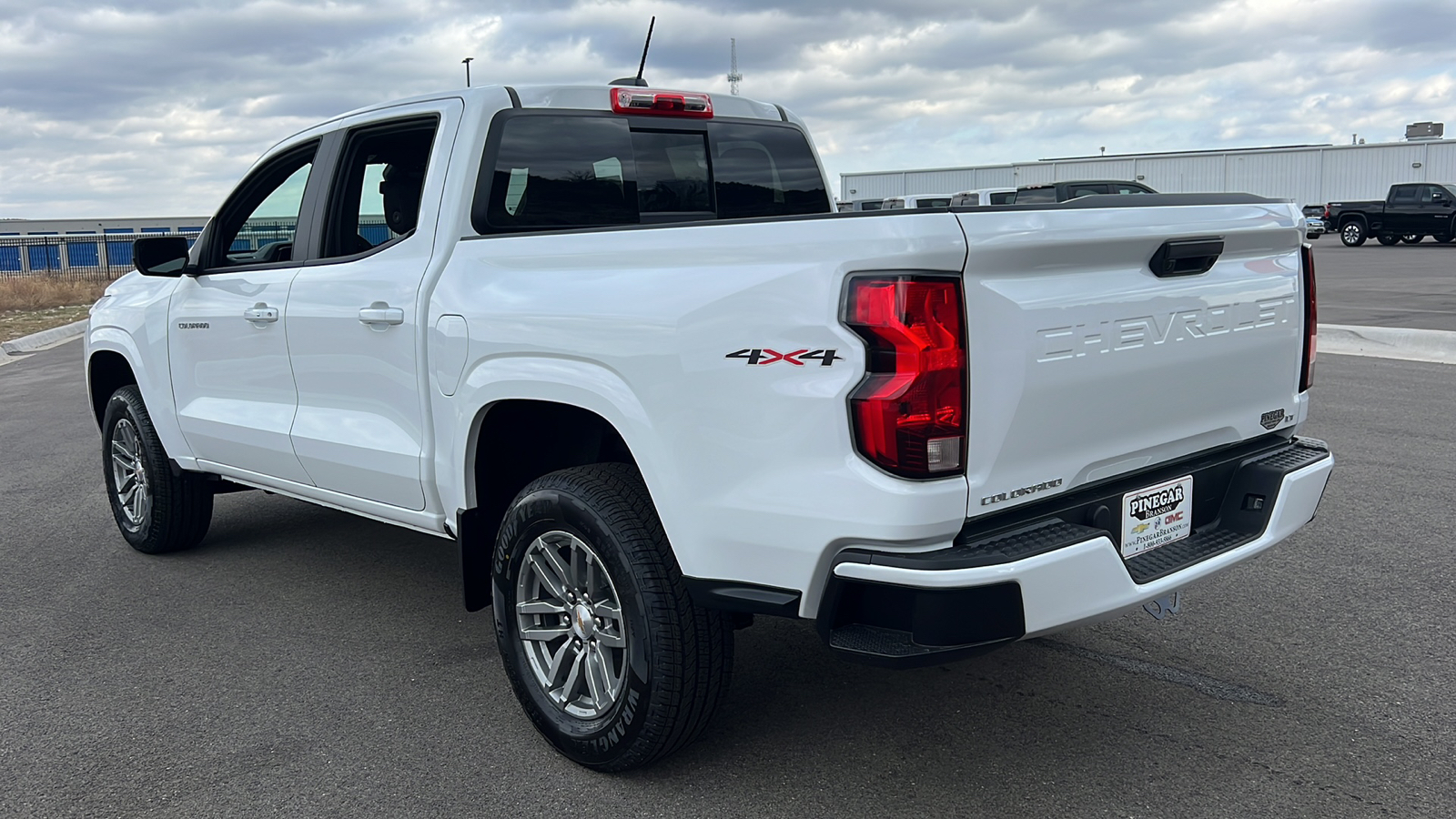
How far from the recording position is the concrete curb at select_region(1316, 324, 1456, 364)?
1134cm

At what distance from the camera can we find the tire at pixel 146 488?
553 cm

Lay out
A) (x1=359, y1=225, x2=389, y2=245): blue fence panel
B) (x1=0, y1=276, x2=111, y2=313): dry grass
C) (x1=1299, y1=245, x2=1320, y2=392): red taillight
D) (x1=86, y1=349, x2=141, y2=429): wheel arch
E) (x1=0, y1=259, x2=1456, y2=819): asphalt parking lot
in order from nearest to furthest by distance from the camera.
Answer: (x1=0, y1=259, x2=1456, y2=819): asphalt parking lot
(x1=1299, y1=245, x2=1320, y2=392): red taillight
(x1=359, y1=225, x2=389, y2=245): blue fence panel
(x1=86, y1=349, x2=141, y2=429): wheel arch
(x1=0, y1=276, x2=111, y2=313): dry grass

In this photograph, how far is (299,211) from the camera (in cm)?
457

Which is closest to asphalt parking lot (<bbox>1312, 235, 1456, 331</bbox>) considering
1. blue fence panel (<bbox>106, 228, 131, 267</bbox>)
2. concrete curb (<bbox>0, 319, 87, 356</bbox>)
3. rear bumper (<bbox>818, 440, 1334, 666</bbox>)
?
rear bumper (<bbox>818, 440, 1334, 666</bbox>)

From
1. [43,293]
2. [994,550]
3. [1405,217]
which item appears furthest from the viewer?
[1405,217]

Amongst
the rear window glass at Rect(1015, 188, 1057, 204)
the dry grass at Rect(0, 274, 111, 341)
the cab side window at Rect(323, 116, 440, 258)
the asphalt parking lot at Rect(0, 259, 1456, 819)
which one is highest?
the rear window glass at Rect(1015, 188, 1057, 204)

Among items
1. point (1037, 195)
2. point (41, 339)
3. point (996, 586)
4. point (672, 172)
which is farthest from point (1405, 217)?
point (996, 586)

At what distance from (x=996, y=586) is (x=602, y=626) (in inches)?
48.4

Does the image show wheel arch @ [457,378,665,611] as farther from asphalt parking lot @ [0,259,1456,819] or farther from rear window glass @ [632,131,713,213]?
rear window glass @ [632,131,713,213]

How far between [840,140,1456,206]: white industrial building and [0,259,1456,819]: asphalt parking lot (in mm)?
45086

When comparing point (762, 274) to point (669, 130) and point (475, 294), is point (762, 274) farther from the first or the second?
point (669, 130)

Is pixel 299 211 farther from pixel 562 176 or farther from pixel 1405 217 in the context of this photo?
pixel 1405 217

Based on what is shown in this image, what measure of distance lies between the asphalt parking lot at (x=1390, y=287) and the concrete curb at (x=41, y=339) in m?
17.3

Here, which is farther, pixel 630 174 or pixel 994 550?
pixel 630 174
